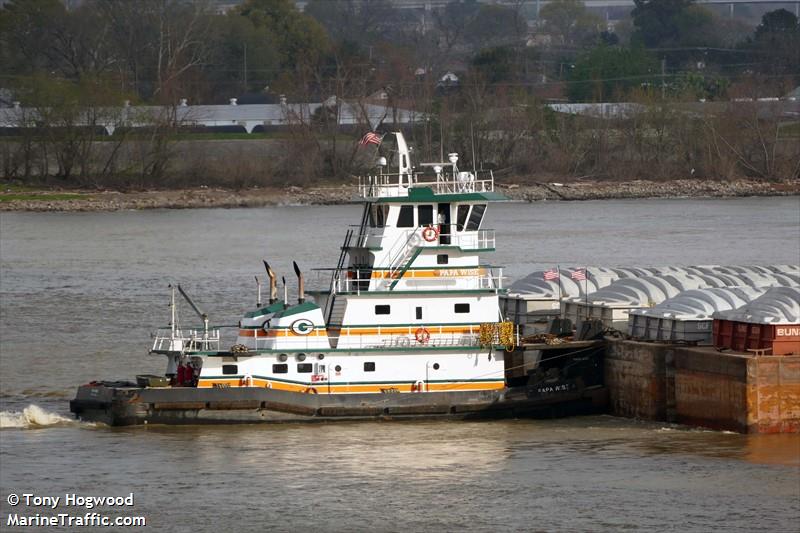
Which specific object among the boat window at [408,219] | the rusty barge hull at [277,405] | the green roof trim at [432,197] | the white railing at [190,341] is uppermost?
the green roof trim at [432,197]

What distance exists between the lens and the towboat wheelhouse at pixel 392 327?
3506cm

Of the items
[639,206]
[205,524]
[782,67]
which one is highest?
[782,67]

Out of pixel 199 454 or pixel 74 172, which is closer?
pixel 199 454

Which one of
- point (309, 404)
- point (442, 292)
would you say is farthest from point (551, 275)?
point (309, 404)

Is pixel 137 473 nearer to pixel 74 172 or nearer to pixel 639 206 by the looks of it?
pixel 639 206

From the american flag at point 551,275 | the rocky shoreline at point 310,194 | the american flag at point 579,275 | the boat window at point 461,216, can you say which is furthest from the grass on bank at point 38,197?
the boat window at point 461,216

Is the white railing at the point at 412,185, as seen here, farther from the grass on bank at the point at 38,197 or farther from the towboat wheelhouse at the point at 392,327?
the grass on bank at the point at 38,197

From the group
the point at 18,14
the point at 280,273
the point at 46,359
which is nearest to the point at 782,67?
the point at 18,14

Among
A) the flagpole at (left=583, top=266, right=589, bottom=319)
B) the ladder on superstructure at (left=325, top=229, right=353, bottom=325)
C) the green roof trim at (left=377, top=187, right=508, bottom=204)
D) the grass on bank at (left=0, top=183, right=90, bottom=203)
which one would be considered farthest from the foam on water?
the grass on bank at (left=0, top=183, right=90, bottom=203)

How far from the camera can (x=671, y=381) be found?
1363 inches

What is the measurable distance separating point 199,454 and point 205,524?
15.9 ft

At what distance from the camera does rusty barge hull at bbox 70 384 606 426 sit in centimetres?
3469

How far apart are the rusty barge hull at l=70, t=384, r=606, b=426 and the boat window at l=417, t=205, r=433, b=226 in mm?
3806

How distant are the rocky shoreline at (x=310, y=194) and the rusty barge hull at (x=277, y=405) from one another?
60617 mm
